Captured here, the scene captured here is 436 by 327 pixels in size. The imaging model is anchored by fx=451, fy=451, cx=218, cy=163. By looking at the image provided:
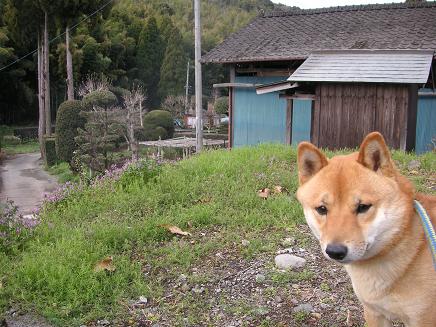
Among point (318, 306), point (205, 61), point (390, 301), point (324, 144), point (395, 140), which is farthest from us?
point (205, 61)

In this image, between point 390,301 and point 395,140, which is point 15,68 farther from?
point 390,301

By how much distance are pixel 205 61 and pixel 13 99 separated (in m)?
23.7

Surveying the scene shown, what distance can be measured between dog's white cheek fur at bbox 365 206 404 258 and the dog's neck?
0.14 ft

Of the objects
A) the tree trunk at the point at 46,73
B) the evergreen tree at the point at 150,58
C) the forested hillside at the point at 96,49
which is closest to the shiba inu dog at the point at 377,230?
the forested hillside at the point at 96,49

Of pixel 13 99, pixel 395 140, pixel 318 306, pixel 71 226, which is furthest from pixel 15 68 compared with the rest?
pixel 318 306

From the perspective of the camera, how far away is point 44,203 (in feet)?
18.6

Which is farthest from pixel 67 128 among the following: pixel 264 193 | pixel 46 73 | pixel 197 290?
pixel 197 290

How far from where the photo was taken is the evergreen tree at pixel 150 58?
40.3 metres

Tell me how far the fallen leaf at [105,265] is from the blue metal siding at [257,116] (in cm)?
1073

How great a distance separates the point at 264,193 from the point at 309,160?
9.93ft

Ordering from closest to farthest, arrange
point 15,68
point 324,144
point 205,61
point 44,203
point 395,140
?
point 44,203, point 395,140, point 324,144, point 205,61, point 15,68

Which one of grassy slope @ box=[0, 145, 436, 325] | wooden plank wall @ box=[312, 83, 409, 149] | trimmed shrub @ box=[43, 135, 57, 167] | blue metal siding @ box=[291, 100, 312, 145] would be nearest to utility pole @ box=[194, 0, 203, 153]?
blue metal siding @ box=[291, 100, 312, 145]

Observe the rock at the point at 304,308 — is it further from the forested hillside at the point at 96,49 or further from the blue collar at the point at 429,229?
the forested hillside at the point at 96,49

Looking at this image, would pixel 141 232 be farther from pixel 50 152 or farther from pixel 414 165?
pixel 50 152
